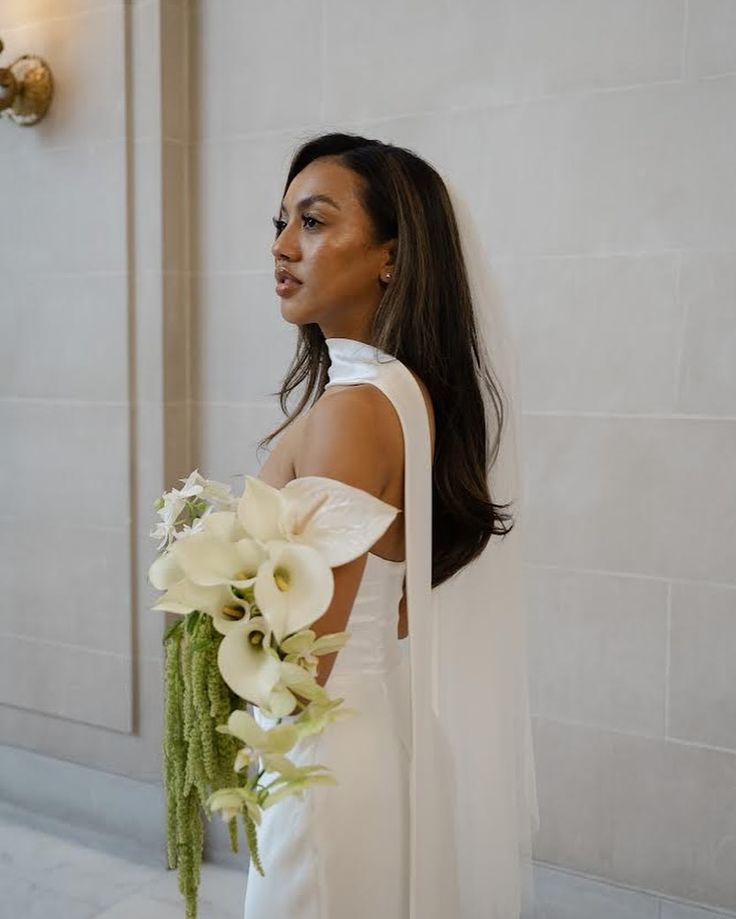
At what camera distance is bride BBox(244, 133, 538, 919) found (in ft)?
4.48

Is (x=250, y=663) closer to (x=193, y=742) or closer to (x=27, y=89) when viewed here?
(x=193, y=742)

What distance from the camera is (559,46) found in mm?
2369

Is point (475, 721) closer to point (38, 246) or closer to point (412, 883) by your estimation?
point (412, 883)

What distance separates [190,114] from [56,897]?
2.12 metres

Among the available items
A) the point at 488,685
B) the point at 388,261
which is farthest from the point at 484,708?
the point at 388,261

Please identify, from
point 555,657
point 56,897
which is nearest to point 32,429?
point 56,897

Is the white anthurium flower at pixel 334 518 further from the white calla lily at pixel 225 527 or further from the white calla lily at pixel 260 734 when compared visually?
the white calla lily at pixel 260 734

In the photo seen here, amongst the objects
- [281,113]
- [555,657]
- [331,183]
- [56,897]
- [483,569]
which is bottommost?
[56,897]

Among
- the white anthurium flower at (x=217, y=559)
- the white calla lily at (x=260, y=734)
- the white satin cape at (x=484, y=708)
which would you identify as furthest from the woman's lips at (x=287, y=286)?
the white calla lily at (x=260, y=734)

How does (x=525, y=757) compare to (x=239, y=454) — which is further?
(x=239, y=454)

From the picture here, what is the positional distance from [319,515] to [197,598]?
16 cm

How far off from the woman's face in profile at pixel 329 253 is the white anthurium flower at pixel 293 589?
0.58 metres

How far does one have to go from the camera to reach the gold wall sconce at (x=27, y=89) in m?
3.00

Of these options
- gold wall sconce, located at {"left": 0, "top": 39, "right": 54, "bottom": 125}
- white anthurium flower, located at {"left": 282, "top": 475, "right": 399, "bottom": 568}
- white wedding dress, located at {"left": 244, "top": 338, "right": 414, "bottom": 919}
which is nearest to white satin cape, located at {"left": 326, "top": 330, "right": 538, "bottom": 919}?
white wedding dress, located at {"left": 244, "top": 338, "right": 414, "bottom": 919}
